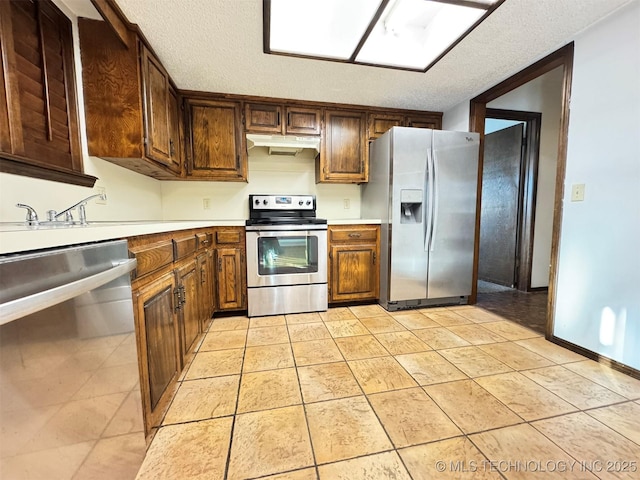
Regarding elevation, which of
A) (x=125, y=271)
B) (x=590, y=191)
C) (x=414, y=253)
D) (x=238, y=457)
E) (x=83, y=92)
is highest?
(x=83, y=92)

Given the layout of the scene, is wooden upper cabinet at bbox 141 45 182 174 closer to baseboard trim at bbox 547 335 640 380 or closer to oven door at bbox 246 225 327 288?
oven door at bbox 246 225 327 288

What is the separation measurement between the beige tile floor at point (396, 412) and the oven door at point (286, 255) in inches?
24.1

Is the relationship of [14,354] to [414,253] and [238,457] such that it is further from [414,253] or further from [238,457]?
[414,253]

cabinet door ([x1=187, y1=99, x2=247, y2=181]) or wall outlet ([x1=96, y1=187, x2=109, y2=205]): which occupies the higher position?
cabinet door ([x1=187, y1=99, x2=247, y2=181])

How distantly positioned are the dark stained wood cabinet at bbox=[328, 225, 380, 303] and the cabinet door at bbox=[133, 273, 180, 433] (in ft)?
5.02

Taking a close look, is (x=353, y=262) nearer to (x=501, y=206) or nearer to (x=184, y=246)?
(x=184, y=246)

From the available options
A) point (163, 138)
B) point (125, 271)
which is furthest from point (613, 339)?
point (163, 138)

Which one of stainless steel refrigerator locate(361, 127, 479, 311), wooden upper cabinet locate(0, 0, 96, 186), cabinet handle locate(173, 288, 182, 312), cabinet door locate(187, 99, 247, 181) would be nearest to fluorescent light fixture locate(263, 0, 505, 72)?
stainless steel refrigerator locate(361, 127, 479, 311)

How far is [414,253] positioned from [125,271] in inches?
91.0

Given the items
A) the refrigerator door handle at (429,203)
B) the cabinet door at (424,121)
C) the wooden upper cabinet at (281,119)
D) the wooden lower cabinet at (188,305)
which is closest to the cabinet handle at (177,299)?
the wooden lower cabinet at (188,305)

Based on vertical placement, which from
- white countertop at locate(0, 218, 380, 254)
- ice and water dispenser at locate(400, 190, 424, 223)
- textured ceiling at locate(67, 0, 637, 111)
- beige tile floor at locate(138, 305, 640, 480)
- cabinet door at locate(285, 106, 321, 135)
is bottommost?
beige tile floor at locate(138, 305, 640, 480)

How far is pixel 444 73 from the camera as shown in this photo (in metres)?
2.18

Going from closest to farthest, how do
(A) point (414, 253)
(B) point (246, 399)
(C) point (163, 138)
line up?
(B) point (246, 399), (C) point (163, 138), (A) point (414, 253)

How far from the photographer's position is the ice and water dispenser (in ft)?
8.20
